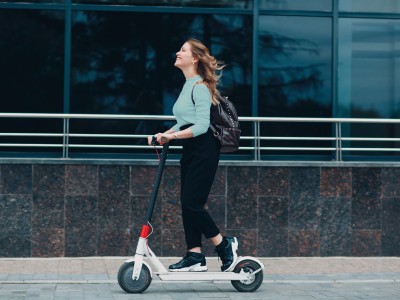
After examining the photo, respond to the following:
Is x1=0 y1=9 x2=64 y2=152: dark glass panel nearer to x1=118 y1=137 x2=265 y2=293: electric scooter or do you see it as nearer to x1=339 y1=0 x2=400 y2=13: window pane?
x1=339 y1=0 x2=400 y2=13: window pane

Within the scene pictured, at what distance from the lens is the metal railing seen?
11375 millimetres

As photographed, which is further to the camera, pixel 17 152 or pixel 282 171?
pixel 17 152

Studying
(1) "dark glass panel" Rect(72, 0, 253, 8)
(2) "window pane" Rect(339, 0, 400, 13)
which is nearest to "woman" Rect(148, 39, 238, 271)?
(1) "dark glass panel" Rect(72, 0, 253, 8)

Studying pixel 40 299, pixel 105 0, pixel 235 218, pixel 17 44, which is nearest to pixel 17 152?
pixel 17 44

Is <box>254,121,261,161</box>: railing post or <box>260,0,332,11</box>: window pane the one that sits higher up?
<box>260,0,332,11</box>: window pane

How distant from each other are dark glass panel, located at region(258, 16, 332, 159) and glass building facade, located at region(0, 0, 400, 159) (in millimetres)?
13

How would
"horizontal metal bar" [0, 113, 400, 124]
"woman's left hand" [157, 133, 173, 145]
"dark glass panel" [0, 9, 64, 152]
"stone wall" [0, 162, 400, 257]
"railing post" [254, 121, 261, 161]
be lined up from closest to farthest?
"woman's left hand" [157, 133, 173, 145], "stone wall" [0, 162, 400, 257], "horizontal metal bar" [0, 113, 400, 124], "railing post" [254, 121, 261, 161], "dark glass panel" [0, 9, 64, 152]

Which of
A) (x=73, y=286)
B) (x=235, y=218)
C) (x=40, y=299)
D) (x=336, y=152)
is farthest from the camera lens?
(x=336, y=152)

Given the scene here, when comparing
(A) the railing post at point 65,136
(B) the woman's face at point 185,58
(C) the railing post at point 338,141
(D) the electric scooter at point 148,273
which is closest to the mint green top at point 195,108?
(B) the woman's face at point 185,58

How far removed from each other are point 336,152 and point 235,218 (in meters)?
1.68

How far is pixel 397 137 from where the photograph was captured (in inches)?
507

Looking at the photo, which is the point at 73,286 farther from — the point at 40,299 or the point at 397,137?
the point at 397,137

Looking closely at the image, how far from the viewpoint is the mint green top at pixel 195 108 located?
26.7ft

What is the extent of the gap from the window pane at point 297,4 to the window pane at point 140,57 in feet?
1.08
